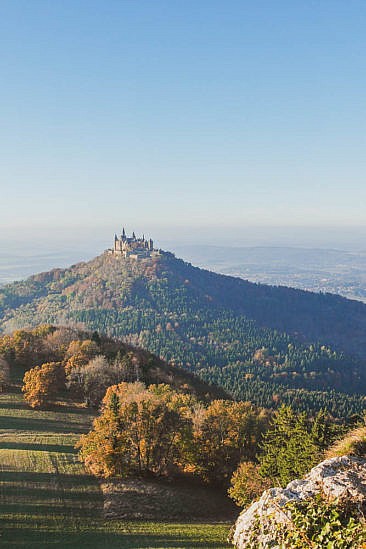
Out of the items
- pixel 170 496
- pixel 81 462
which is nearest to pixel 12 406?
pixel 81 462

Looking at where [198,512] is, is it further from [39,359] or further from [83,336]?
[83,336]

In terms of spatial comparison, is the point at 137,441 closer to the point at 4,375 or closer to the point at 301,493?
the point at 301,493

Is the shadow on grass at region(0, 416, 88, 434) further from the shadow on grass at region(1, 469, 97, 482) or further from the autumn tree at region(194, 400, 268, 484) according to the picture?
the autumn tree at region(194, 400, 268, 484)

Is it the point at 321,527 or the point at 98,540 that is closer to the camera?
the point at 321,527

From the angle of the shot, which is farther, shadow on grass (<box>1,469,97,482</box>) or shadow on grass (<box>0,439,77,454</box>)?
shadow on grass (<box>0,439,77,454</box>)

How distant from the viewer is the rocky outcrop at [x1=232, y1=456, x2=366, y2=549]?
11.6 m

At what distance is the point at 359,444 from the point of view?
19000mm

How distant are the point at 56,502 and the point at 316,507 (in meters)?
28.2

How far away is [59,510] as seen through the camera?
101 ft

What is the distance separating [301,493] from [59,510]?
2457 cm

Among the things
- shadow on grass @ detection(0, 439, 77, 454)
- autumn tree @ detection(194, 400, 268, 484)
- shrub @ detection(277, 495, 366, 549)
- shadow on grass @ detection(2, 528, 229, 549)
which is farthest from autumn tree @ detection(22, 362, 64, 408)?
shrub @ detection(277, 495, 366, 549)

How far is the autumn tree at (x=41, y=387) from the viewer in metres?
57.8

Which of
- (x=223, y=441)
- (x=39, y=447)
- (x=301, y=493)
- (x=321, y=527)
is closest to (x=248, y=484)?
(x=223, y=441)

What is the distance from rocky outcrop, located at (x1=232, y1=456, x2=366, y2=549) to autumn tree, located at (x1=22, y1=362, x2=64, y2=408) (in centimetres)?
4882
